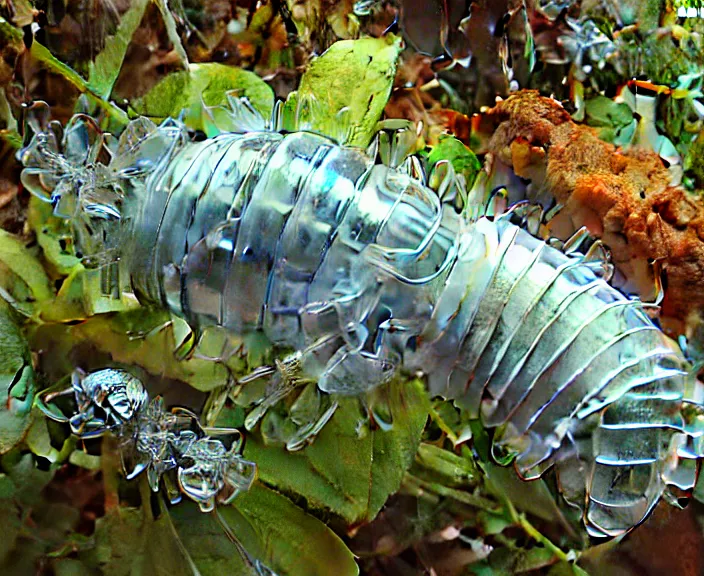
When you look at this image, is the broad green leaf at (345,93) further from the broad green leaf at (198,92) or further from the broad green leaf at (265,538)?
the broad green leaf at (265,538)

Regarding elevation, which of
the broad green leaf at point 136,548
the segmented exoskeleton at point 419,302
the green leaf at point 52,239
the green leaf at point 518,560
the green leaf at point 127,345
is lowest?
the broad green leaf at point 136,548

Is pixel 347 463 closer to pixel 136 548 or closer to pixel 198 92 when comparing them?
pixel 136 548

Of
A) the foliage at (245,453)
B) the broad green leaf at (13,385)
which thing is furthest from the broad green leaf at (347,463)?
the broad green leaf at (13,385)

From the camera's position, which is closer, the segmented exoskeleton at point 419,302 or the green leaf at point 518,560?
the segmented exoskeleton at point 419,302

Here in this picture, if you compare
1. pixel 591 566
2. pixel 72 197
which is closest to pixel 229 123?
pixel 72 197

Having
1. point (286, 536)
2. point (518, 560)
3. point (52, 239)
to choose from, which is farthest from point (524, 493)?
point (52, 239)

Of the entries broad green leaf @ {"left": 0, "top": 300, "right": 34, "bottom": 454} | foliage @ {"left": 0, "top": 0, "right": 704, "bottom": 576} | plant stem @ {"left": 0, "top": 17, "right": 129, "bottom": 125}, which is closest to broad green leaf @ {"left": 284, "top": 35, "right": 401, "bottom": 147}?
foliage @ {"left": 0, "top": 0, "right": 704, "bottom": 576}
